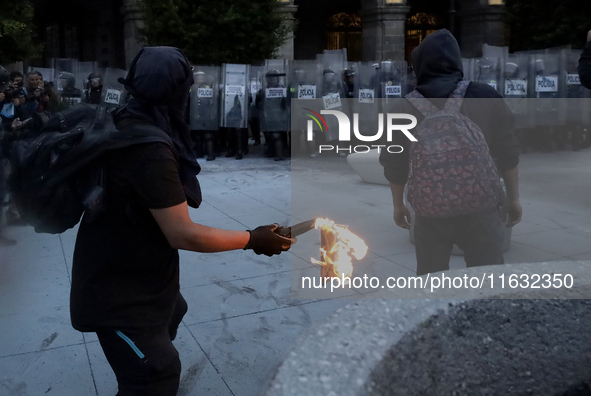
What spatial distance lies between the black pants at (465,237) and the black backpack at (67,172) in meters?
1.63

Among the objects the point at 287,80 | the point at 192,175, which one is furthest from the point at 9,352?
the point at 287,80

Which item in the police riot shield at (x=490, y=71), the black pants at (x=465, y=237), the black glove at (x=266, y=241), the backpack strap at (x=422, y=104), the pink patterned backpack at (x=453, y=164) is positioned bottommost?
the black pants at (x=465, y=237)

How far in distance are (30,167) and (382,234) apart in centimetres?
454

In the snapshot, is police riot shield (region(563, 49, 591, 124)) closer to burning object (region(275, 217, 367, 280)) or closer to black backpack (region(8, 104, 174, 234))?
burning object (region(275, 217, 367, 280))

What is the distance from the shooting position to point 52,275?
5.21 meters

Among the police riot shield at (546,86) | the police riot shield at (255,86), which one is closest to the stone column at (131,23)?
the police riot shield at (255,86)

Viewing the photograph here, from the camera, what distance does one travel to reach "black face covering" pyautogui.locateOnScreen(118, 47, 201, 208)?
218 cm

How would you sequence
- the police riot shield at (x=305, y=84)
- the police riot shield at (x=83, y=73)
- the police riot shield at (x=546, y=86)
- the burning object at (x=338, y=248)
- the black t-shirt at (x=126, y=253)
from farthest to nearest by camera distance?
the police riot shield at (x=83, y=73) < the police riot shield at (x=546, y=86) < the police riot shield at (x=305, y=84) < the burning object at (x=338, y=248) < the black t-shirt at (x=126, y=253)

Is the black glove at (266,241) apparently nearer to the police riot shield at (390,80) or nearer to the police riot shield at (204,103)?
the police riot shield at (204,103)

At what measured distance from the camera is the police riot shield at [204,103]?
1244 centimetres

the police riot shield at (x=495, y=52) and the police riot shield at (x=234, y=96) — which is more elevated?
the police riot shield at (x=495, y=52)

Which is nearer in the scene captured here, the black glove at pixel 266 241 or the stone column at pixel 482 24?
the black glove at pixel 266 241

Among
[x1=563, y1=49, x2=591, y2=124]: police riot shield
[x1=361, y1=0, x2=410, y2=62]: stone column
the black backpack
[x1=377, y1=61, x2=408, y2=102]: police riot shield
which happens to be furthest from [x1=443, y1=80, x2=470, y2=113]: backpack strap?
[x1=361, y1=0, x2=410, y2=62]: stone column

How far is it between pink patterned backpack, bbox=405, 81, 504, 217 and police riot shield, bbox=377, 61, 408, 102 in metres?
10.2
